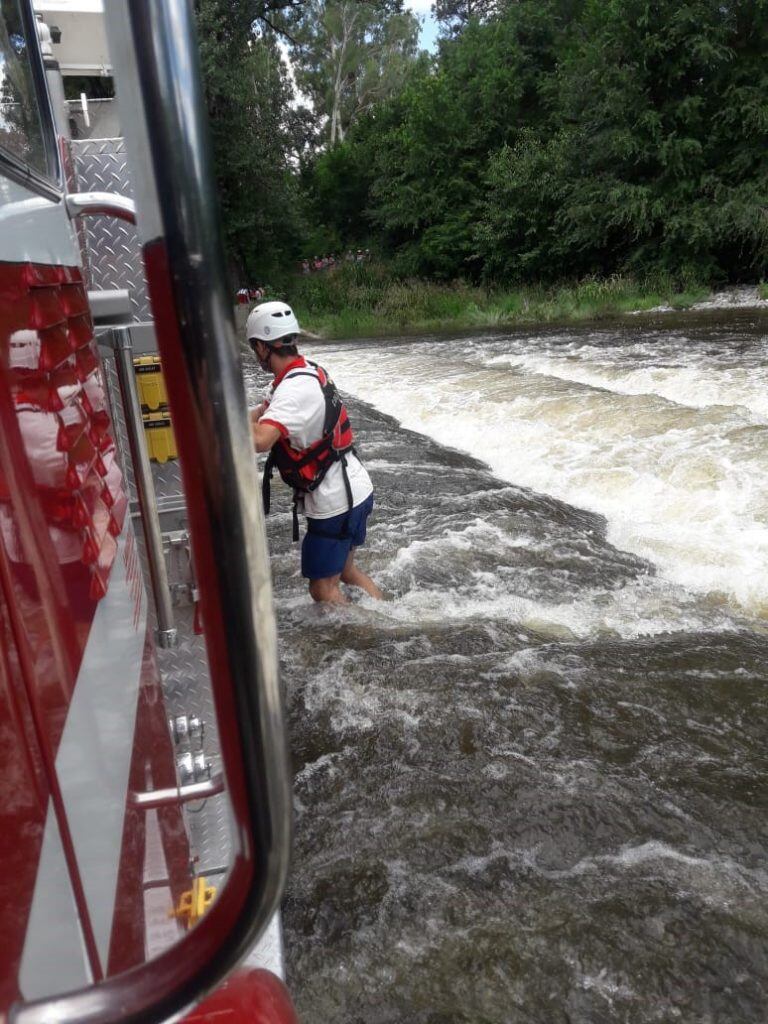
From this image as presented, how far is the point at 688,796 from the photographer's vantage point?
3.48m

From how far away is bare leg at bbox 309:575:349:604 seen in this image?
5.20 meters

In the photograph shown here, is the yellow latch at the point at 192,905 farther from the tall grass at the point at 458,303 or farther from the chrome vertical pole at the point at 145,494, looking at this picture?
the tall grass at the point at 458,303

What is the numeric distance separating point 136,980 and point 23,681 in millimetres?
363

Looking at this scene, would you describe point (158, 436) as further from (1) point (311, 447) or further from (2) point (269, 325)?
(1) point (311, 447)

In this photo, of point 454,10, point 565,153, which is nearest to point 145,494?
point 565,153

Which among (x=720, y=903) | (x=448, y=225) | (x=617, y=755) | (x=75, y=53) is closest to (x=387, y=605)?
(x=617, y=755)

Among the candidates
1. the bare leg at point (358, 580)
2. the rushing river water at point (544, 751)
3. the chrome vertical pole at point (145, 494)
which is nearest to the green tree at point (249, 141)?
the rushing river water at point (544, 751)

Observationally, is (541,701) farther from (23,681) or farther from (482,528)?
(23,681)

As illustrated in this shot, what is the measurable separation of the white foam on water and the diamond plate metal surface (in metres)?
2.96

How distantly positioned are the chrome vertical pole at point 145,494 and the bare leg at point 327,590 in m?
3.12

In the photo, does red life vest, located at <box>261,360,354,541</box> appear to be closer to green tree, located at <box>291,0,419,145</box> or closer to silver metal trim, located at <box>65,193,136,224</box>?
silver metal trim, located at <box>65,193,136,224</box>

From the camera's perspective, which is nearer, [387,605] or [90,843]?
[90,843]

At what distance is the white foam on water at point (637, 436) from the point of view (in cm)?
614

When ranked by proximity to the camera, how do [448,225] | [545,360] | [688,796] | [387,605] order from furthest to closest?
[448,225] → [545,360] → [387,605] → [688,796]
